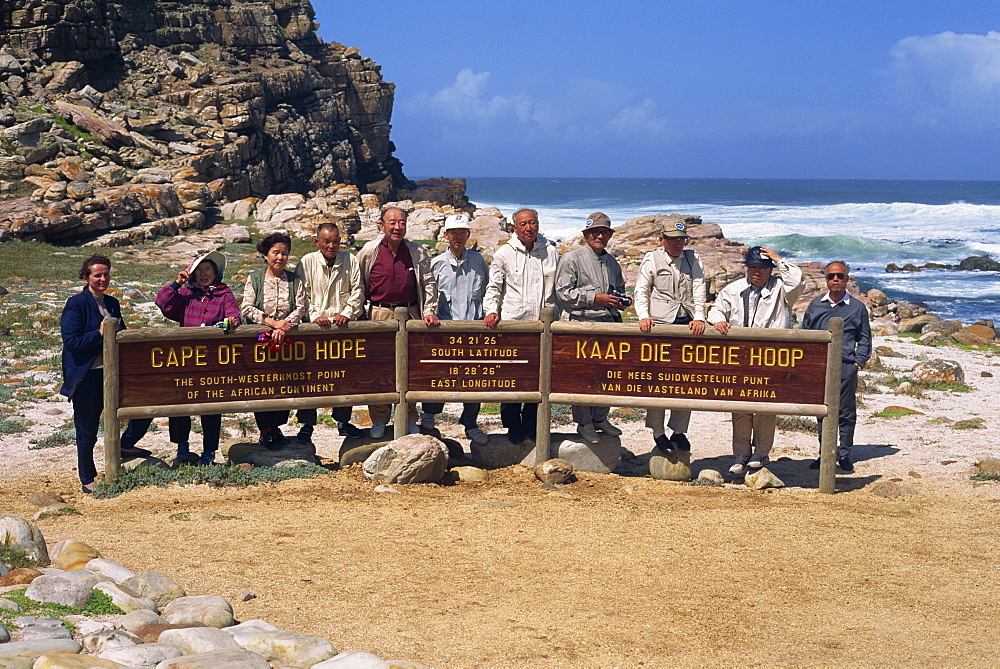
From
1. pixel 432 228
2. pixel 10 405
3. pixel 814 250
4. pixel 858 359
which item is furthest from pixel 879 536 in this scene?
pixel 814 250

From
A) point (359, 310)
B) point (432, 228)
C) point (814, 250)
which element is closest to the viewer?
point (359, 310)

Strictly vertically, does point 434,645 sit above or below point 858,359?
below

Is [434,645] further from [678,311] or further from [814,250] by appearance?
Answer: [814,250]

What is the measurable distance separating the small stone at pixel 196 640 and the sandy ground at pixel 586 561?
2.24 feet

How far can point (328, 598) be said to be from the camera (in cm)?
612

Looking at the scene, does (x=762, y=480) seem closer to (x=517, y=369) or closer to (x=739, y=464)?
(x=739, y=464)

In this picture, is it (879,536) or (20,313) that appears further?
(20,313)

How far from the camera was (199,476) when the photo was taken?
856cm

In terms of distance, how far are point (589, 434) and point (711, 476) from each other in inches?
47.7

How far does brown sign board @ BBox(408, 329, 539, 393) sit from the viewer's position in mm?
8992

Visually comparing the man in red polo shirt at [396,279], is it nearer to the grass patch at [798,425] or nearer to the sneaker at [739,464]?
the sneaker at [739,464]

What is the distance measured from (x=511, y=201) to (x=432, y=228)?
84.8m

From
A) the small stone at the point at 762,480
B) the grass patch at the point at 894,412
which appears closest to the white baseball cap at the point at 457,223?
the small stone at the point at 762,480

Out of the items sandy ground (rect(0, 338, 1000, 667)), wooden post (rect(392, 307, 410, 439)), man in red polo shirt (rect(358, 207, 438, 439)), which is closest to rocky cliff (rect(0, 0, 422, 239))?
man in red polo shirt (rect(358, 207, 438, 439))
